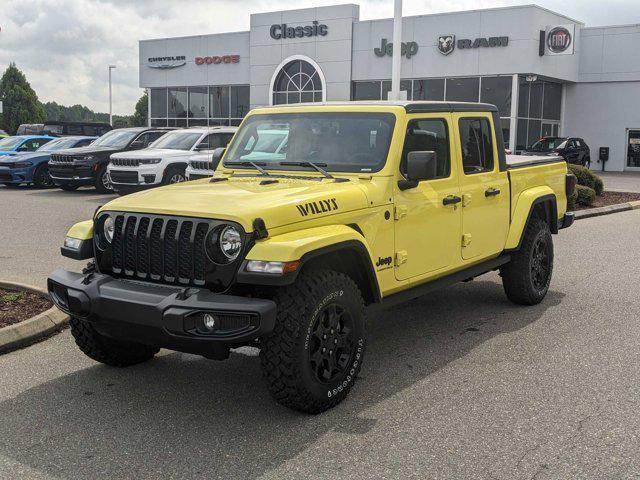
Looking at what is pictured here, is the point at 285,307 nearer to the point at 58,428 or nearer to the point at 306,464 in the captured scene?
the point at 306,464

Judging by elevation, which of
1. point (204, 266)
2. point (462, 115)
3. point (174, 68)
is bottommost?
point (204, 266)

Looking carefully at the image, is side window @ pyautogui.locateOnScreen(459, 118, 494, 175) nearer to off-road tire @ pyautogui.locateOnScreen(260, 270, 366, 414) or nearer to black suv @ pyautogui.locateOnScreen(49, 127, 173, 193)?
off-road tire @ pyautogui.locateOnScreen(260, 270, 366, 414)

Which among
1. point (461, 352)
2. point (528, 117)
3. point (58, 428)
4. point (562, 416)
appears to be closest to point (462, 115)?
point (461, 352)

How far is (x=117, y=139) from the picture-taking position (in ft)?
65.6

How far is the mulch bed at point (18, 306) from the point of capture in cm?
619

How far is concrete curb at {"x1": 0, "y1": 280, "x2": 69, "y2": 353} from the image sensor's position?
18.9 ft

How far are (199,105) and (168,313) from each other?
40.3 meters

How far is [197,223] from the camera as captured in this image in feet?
14.2

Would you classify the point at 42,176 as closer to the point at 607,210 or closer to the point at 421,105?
the point at 607,210

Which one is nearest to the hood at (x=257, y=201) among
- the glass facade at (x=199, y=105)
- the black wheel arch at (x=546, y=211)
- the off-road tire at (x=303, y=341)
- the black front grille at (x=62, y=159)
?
the off-road tire at (x=303, y=341)

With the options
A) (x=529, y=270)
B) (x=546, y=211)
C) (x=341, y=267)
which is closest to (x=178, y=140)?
(x=546, y=211)

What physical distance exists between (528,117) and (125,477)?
109ft

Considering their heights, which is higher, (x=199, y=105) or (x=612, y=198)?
(x=199, y=105)

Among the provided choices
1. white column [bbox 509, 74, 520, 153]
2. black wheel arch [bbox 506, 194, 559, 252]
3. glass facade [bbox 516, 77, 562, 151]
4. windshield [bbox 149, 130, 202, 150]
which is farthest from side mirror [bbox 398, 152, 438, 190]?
glass facade [bbox 516, 77, 562, 151]
